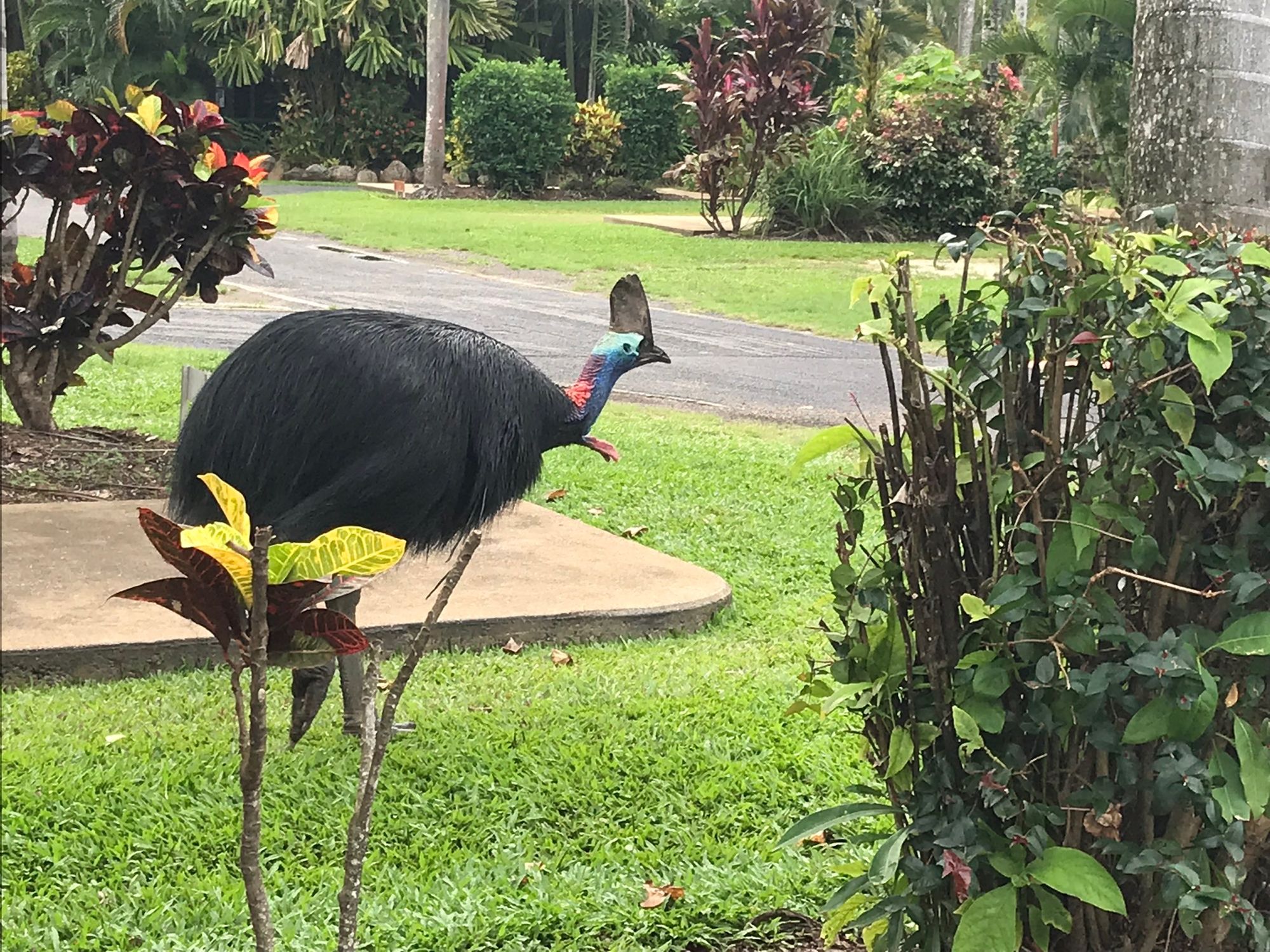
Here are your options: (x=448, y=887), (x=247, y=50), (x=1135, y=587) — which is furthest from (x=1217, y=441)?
(x=247, y=50)

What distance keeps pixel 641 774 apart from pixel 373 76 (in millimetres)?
12674

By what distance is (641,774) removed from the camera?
312 cm

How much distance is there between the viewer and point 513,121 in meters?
18.3

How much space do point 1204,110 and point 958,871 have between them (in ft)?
7.97

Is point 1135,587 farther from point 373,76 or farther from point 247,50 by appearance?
point 373,76

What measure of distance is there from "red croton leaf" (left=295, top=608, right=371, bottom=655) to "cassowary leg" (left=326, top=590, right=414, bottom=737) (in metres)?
1.77

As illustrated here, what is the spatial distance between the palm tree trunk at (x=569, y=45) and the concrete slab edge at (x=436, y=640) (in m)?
10.5

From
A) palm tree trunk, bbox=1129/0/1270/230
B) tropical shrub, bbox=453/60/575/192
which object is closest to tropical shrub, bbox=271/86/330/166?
tropical shrub, bbox=453/60/575/192

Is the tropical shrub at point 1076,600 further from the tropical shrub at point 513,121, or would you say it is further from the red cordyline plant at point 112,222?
the tropical shrub at point 513,121

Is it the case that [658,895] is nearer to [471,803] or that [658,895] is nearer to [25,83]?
[471,803]

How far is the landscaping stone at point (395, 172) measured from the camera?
53.5ft

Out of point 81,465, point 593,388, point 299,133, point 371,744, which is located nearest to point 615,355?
point 593,388

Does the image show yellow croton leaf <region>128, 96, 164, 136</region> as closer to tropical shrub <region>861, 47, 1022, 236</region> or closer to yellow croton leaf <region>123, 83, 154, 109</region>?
yellow croton leaf <region>123, 83, 154, 109</region>

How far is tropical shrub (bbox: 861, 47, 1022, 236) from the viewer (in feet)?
47.7
